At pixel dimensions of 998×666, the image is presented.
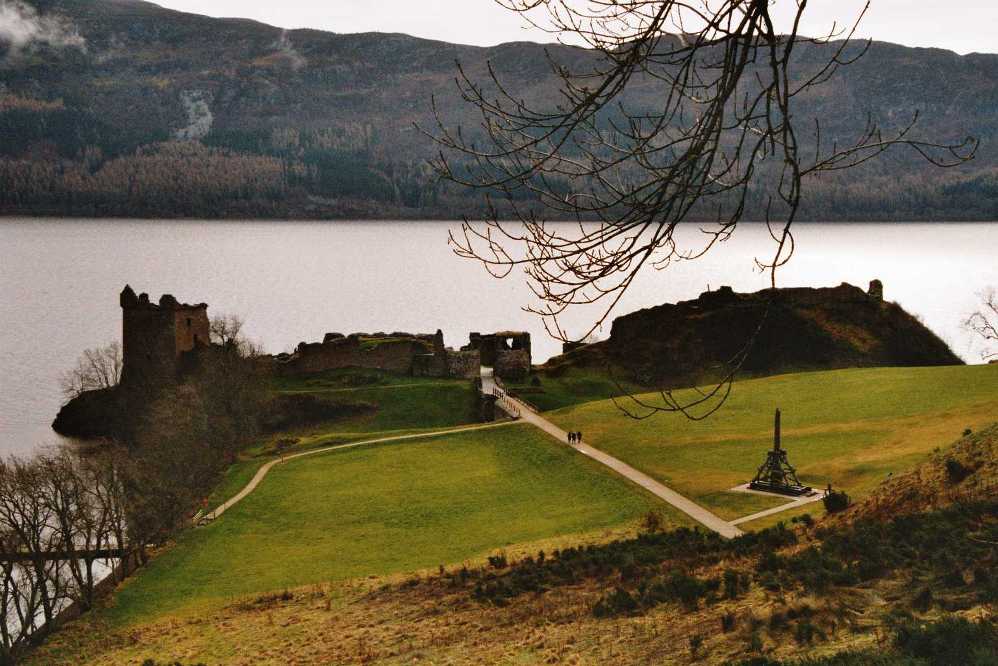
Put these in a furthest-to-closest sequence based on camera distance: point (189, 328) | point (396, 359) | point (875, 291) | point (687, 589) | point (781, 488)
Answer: point (875, 291) < point (396, 359) < point (189, 328) < point (781, 488) < point (687, 589)

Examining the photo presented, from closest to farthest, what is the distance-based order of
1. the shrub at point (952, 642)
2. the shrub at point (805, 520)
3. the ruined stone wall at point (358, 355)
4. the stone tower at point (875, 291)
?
1. the shrub at point (952, 642)
2. the shrub at point (805, 520)
3. the ruined stone wall at point (358, 355)
4. the stone tower at point (875, 291)

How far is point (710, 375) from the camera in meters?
63.9

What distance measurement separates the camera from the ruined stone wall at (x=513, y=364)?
205 feet

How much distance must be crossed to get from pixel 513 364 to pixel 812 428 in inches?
990

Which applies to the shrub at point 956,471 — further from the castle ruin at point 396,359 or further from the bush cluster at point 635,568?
the castle ruin at point 396,359

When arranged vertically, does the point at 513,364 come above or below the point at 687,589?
above

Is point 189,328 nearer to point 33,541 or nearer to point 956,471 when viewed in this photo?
point 33,541

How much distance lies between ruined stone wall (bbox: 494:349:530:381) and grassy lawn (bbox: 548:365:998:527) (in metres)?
10.4

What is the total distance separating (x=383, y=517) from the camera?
113 feet

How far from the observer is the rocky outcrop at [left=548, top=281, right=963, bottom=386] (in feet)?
216

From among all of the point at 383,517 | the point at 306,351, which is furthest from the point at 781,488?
the point at 306,351

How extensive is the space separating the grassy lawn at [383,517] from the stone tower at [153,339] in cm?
1754

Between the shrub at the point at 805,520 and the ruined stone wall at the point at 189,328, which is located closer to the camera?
the shrub at the point at 805,520

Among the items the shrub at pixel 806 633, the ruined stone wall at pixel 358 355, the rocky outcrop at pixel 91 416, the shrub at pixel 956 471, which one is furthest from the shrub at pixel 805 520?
the rocky outcrop at pixel 91 416
